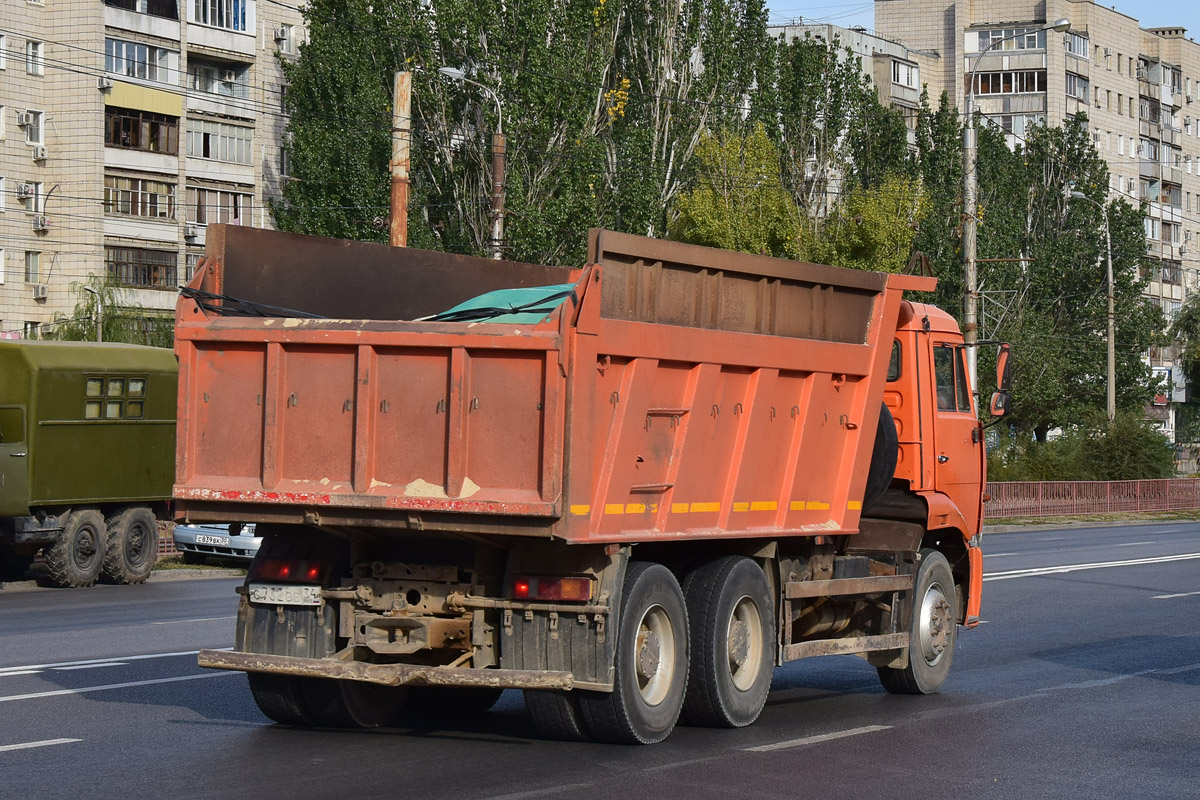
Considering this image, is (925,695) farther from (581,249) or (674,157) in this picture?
(674,157)

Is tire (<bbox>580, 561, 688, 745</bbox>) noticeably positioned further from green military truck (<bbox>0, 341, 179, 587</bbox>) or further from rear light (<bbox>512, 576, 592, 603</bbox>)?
green military truck (<bbox>0, 341, 179, 587</bbox>)

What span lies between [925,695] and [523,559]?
4.38 metres

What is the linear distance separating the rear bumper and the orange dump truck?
0.05 feet

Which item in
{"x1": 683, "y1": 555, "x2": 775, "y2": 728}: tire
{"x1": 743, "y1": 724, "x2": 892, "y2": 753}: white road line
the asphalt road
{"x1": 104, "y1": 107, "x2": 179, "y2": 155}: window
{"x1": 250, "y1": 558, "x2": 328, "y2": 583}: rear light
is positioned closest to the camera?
the asphalt road

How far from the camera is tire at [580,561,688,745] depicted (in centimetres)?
926

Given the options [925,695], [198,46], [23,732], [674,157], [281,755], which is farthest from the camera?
[198,46]

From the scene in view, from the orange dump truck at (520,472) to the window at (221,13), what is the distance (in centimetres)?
5566

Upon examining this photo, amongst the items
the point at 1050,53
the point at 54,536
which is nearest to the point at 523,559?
the point at 54,536

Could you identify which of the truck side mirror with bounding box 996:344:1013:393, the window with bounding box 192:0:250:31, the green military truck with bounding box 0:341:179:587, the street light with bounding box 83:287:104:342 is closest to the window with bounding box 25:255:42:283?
the street light with bounding box 83:287:104:342

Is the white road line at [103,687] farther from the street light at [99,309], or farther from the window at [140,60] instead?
the window at [140,60]

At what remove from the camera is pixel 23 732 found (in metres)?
9.74

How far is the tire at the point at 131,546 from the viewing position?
74.6ft

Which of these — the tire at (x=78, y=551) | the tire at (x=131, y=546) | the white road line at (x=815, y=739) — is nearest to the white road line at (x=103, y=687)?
the white road line at (x=815, y=739)

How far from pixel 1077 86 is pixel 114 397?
280ft
